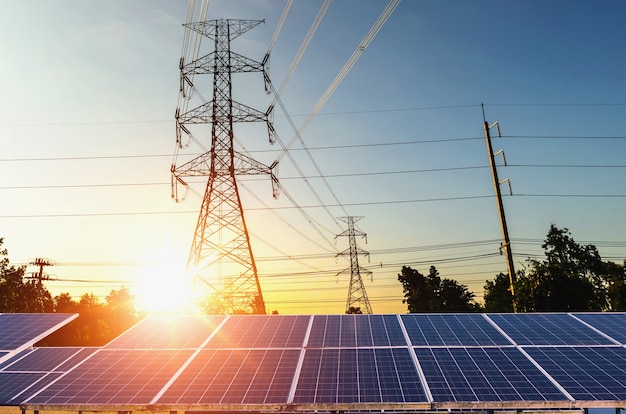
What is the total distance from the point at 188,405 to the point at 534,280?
34.5m

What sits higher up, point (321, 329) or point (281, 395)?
point (321, 329)

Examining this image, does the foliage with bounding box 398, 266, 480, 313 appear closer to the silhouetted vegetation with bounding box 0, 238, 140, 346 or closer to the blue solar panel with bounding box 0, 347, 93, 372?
the silhouetted vegetation with bounding box 0, 238, 140, 346

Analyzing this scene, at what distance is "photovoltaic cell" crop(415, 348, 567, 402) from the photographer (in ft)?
47.2

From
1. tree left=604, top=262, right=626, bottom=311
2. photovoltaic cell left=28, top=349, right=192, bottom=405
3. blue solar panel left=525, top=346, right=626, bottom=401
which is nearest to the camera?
blue solar panel left=525, top=346, right=626, bottom=401

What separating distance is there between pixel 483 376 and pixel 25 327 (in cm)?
2150

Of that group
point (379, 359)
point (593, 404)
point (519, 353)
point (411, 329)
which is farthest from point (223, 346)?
point (593, 404)

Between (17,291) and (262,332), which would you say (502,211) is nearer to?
(262,332)

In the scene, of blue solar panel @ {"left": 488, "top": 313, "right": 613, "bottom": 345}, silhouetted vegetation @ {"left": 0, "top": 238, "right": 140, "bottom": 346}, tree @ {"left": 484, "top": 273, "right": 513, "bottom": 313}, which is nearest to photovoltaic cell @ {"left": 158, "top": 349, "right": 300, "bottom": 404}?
blue solar panel @ {"left": 488, "top": 313, "right": 613, "bottom": 345}

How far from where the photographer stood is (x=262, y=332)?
2089cm

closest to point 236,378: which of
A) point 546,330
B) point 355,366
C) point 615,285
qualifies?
point 355,366

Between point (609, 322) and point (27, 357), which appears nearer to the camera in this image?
point (27, 357)

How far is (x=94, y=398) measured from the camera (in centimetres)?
1515

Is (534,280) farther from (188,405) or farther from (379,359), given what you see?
(188,405)

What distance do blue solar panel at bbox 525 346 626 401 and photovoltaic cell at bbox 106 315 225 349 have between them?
13981 millimetres
